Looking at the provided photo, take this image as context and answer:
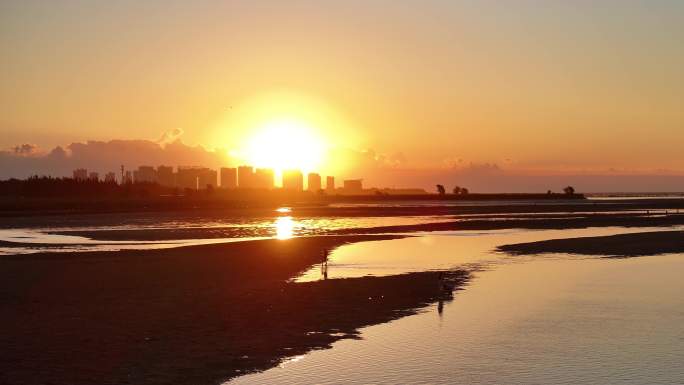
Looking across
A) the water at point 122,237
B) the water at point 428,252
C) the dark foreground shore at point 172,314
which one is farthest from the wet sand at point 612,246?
the water at point 122,237

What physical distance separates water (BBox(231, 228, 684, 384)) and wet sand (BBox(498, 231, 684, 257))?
10190 mm

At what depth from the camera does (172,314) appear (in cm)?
2205

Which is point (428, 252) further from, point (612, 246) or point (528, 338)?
point (528, 338)

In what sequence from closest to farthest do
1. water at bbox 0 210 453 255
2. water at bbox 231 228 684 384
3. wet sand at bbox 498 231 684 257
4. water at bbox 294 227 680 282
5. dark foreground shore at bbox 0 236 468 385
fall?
water at bbox 231 228 684 384
dark foreground shore at bbox 0 236 468 385
water at bbox 294 227 680 282
wet sand at bbox 498 231 684 257
water at bbox 0 210 453 255

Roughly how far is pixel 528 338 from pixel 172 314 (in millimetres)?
10645

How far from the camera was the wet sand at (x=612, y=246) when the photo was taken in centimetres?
4500

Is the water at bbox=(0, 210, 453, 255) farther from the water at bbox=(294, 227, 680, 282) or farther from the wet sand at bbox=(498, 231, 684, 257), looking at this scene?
the wet sand at bbox=(498, 231, 684, 257)

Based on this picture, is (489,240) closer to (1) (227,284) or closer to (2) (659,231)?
(2) (659,231)

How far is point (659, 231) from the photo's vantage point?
64562 millimetres

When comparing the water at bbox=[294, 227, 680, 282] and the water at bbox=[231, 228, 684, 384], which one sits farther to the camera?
the water at bbox=[294, 227, 680, 282]

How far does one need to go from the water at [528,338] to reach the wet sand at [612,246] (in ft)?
33.4

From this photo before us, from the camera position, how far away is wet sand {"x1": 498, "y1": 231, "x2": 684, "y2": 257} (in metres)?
45.0

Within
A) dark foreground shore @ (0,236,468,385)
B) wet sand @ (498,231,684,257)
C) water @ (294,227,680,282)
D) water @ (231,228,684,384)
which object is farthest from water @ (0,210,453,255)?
water @ (231,228,684,384)

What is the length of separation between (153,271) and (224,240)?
20782 millimetres
